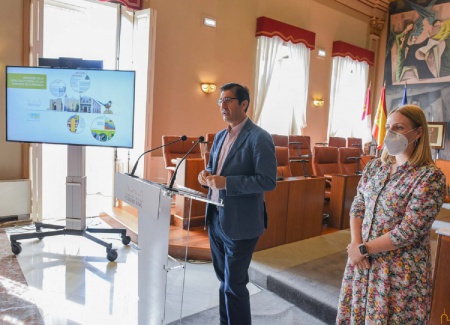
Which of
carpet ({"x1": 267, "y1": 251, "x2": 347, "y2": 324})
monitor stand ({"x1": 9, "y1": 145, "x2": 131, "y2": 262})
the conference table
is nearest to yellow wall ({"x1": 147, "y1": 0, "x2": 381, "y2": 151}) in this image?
the conference table

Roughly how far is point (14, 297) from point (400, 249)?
2.39m

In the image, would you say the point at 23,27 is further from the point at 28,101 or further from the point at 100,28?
the point at 28,101

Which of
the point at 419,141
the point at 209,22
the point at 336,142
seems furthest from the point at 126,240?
the point at 336,142

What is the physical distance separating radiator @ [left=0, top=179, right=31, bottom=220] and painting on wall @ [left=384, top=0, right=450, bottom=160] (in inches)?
294

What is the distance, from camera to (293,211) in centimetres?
366

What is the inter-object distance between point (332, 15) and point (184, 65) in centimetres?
409

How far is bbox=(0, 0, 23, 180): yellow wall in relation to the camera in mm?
4098

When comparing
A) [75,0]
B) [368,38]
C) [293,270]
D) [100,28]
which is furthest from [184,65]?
[368,38]

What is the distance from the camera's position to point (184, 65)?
581 cm

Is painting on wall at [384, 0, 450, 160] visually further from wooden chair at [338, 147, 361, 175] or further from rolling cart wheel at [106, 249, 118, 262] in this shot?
rolling cart wheel at [106, 249, 118, 262]

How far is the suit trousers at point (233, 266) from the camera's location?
1.75m

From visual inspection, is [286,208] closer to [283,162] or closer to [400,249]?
[283,162]

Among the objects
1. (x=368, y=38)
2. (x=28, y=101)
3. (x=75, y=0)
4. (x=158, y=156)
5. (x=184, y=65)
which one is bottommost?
(x=158, y=156)

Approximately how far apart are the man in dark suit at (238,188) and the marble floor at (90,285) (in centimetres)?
36
